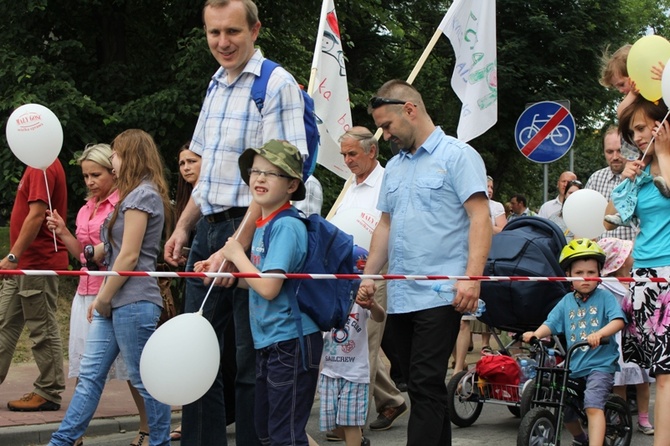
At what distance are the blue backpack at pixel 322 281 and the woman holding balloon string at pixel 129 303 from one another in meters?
1.31

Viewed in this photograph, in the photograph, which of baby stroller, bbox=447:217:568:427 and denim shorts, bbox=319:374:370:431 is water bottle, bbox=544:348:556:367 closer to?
baby stroller, bbox=447:217:568:427

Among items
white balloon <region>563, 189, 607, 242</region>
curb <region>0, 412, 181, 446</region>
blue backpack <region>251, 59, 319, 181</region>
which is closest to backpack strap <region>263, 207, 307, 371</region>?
blue backpack <region>251, 59, 319, 181</region>

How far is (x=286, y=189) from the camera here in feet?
15.9

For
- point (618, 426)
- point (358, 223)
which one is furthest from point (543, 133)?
point (358, 223)

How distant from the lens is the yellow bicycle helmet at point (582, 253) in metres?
6.87

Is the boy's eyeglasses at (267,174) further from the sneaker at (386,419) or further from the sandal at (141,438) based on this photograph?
the sneaker at (386,419)

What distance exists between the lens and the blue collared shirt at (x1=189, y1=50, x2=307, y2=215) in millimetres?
5062

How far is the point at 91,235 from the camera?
714 cm

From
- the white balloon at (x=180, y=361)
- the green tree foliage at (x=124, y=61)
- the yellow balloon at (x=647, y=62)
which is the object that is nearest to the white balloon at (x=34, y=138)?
the white balloon at (x=180, y=361)

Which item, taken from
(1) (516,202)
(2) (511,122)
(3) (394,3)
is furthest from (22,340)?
(2) (511,122)

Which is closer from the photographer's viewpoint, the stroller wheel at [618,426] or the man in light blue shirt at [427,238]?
the man in light blue shirt at [427,238]

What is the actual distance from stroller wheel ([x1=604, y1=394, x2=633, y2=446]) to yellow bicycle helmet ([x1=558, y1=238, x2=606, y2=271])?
90 centimetres

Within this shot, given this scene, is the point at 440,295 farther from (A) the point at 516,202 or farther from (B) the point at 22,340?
(A) the point at 516,202

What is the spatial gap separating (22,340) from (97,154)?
5731 millimetres
